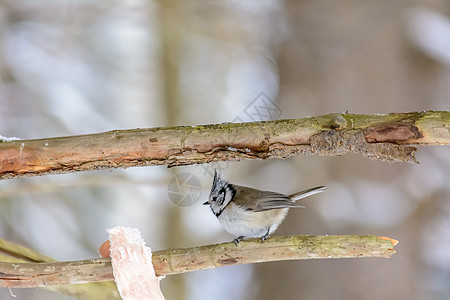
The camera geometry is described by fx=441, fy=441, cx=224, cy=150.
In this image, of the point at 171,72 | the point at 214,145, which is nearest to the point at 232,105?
the point at 171,72

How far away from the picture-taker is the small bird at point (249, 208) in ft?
4.47

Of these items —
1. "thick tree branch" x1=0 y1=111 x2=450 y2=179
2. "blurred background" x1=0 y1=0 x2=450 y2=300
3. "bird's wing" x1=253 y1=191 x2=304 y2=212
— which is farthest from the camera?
"blurred background" x1=0 y1=0 x2=450 y2=300

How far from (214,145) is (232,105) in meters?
1.15

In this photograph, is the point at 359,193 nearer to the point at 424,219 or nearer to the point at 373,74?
the point at 424,219

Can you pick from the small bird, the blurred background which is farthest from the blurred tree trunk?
the small bird

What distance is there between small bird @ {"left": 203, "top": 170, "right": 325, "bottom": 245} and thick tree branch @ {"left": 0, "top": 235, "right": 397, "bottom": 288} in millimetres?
297

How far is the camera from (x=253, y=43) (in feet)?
7.60

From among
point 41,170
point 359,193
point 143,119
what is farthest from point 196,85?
point 41,170

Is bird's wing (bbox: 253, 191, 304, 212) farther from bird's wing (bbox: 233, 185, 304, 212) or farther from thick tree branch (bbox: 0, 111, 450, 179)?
thick tree branch (bbox: 0, 111, 450, 179)

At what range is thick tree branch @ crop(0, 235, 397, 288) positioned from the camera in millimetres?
1017

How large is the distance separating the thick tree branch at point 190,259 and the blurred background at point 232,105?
67 centimetres

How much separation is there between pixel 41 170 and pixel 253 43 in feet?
5.05

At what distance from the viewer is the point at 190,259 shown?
103cm

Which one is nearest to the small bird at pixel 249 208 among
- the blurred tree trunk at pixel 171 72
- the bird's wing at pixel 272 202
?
the bird's wing at pixel 272 202
